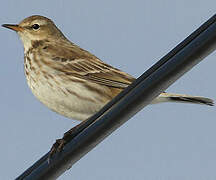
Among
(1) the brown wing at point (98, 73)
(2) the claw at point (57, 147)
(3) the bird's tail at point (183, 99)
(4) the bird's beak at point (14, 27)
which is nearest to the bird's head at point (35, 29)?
(4) the bird's beak at point (14, 27)

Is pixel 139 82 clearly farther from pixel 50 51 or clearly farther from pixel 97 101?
pixel 50 51

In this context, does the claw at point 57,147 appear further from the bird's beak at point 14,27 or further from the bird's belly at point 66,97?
the bird's beak at point 14,27

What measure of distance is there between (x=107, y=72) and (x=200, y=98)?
2530 millimetres

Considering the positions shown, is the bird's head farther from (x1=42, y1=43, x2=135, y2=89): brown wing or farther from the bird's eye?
(x1=42, y1=43, x2=135, y2=89): brown wing

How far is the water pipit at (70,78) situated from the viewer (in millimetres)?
10258

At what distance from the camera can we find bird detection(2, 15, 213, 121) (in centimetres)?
1026

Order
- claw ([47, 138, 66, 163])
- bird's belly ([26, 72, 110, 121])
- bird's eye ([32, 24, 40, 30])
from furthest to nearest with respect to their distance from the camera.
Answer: bird's eye ([32, 24, 40, 30]), bird's belly ([26, 72, 110, 121]), claw ([47, 138, 66, 163])

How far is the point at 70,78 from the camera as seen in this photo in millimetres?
10812

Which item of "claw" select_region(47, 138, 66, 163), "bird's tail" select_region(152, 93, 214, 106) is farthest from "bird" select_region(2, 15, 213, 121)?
"claw" select_region(47, 138, 66, 163)

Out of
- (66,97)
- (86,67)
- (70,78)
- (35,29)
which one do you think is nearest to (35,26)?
(35,29)

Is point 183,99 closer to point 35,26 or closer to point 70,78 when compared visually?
point 70,78

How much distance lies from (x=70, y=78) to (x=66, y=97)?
26.1 inches

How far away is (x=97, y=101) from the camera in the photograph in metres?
10.5

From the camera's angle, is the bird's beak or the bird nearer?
the bird
